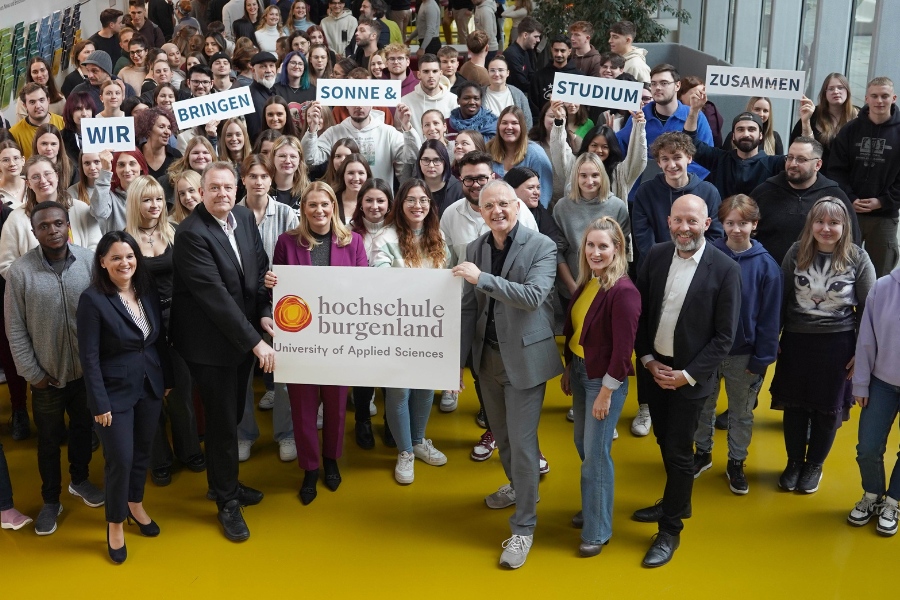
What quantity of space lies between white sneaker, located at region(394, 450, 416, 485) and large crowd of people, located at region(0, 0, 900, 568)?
13 mm

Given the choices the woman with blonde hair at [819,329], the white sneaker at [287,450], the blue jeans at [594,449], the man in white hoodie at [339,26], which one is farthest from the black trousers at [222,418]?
the man in white hoodie at [339,26]

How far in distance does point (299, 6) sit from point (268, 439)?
6.60m

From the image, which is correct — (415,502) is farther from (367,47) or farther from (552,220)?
(367,47)

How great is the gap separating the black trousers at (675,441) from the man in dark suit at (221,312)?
191cm

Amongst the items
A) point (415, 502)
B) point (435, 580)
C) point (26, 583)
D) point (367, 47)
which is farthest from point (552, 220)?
point (367, 47)

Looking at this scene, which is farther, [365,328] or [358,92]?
[358,92]

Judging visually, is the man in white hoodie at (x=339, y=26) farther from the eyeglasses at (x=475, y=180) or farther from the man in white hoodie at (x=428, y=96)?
the eyeglasses at (x=475, y=180)

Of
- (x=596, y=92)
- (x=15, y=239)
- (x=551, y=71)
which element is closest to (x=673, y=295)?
(x=596, y=92)

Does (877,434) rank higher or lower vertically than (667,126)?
lower

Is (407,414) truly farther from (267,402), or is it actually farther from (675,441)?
(675,441)

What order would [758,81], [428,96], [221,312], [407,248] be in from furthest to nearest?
1. [428,96]
2. [758,81]
3. [407,248]
4. [221,312]

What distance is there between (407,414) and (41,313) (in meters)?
1.98

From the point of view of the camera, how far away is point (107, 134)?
5.52m

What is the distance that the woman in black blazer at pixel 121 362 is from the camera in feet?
13.1
